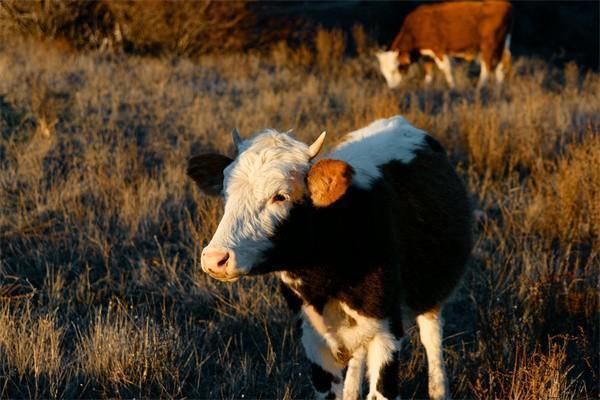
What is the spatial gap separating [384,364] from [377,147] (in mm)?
1183

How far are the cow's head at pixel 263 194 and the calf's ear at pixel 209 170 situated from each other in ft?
0.57

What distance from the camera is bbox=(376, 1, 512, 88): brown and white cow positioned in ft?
47.3

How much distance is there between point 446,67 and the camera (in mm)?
13273

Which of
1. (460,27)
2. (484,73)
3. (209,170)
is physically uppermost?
(209,170)

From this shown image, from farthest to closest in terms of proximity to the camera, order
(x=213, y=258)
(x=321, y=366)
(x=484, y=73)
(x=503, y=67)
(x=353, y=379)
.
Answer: (x=503, y=67), (x=484, y=73), (x=353, y=379), (x=321, y=366), (x=213, y=258)

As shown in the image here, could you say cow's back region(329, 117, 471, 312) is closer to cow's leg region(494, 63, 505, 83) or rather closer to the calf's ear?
the calf's ear

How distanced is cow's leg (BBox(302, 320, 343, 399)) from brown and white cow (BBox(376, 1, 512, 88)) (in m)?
11.7

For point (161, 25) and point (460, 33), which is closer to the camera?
point (161, 25)

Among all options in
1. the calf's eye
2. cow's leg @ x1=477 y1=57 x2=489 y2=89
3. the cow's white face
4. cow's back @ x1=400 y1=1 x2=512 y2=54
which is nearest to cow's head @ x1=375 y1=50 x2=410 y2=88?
the cow's white face

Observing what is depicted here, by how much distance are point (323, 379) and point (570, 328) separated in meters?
1.81

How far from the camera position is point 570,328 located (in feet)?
13.3

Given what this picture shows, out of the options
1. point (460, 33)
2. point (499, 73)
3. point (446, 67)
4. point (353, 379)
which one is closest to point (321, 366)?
point (353, 379)

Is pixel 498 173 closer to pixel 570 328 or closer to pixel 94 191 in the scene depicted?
pixel 570 328

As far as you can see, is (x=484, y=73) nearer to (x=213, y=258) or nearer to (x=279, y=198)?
(x=279, y=198)
